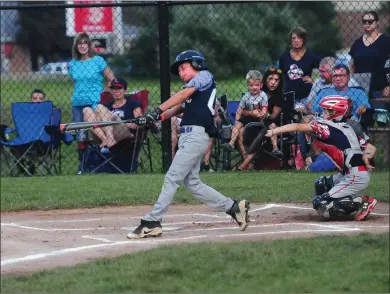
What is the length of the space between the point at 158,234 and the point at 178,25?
16.8m

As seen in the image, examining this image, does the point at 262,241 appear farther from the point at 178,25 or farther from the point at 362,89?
the point at 178,25

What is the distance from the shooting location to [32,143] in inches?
614

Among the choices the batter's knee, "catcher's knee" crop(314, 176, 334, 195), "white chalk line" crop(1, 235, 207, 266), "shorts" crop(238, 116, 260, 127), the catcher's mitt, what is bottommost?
"white chalk line" crop(1, 235, 207, 266)

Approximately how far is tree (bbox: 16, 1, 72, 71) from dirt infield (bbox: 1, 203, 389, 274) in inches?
765

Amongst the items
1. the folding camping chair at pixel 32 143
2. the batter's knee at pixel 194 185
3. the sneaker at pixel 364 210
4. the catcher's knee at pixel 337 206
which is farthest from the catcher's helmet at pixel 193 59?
the folding camping chair at pixel 32 143

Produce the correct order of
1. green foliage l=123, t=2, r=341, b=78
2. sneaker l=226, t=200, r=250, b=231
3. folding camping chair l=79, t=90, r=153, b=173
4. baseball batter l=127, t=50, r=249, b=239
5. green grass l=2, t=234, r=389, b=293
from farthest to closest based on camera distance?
green foliage l=123, t=2, r=341, b=78, folding camping chair l=79, t=90, r=153, b=173, sneaker l=226, t=200, r=250, b=231, baseball batter l=127, t=50, r=249, b=239, green grass l=2, t=234, r=389, b=293

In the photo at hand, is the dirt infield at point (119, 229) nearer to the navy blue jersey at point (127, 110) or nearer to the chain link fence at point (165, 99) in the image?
the chain link fence at point (165, 99)

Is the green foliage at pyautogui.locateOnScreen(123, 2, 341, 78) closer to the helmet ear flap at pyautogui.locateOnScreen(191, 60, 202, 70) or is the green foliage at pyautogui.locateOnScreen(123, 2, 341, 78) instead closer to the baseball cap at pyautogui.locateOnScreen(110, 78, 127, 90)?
the baseball cap at pyautogui.locateOnScreen(110, 78, 127, 90)

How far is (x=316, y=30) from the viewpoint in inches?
1107

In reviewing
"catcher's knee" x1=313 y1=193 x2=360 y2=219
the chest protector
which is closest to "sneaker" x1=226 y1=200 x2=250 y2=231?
"catcher's knee" x1=313 y1=193 x2=360 y2=219

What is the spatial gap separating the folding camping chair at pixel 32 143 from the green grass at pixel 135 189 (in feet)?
2.84

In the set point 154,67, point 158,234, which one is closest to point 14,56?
point 154,67

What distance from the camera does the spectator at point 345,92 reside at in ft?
45.7

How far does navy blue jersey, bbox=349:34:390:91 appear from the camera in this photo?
1455 cm
